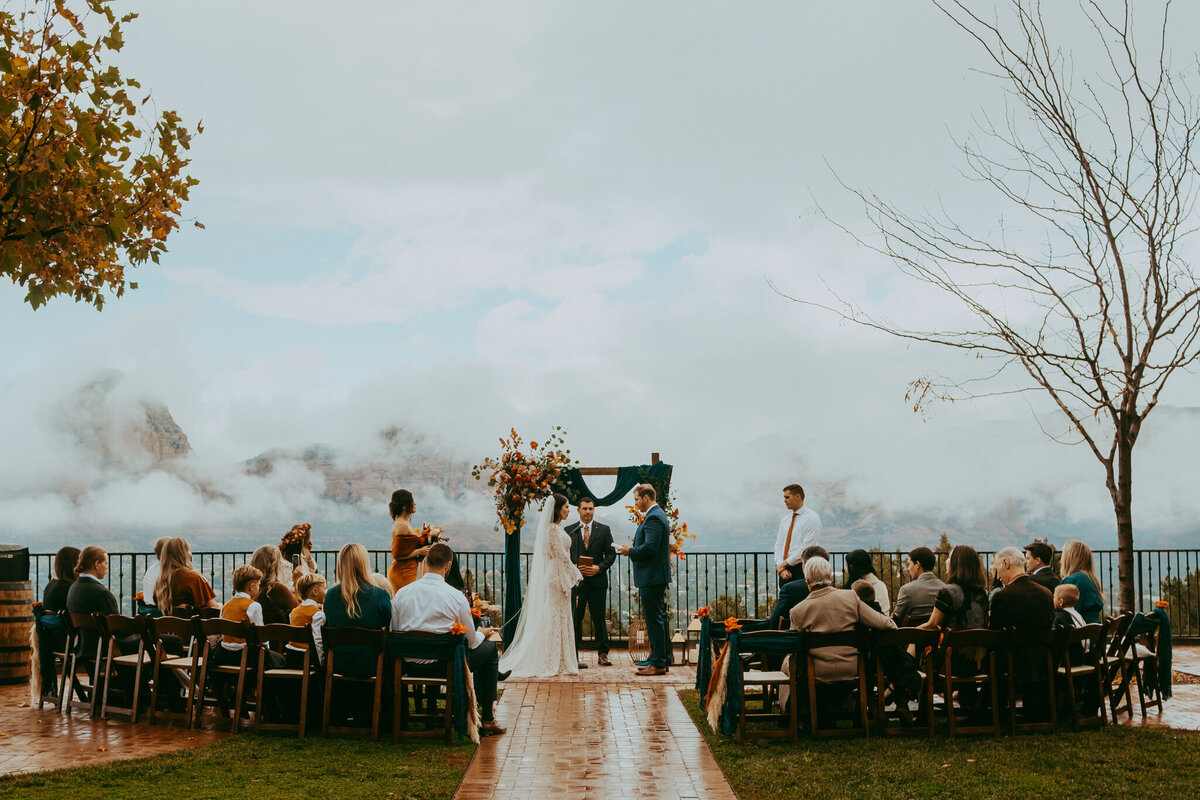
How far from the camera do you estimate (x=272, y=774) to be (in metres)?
6.44

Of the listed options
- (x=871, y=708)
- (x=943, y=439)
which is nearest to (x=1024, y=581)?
(x=871, y=708)

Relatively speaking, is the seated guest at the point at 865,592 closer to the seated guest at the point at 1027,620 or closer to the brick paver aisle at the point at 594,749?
the seated guest at the point at 1027,620

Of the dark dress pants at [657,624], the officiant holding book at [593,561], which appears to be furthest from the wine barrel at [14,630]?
the dark dress pants at [657,624]

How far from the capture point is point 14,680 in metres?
10.7

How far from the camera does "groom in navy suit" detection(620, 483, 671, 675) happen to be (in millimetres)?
11461

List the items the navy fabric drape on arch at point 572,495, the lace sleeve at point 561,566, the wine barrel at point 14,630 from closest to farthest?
the wine barrel at point 14,630 < the lace sleeve at point 561,566 < the navy fabric drape on arch at point 572,495

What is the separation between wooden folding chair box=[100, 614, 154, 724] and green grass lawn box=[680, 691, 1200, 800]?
4.65 meters

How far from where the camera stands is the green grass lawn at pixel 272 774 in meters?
5.98

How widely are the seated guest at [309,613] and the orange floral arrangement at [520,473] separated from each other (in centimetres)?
396

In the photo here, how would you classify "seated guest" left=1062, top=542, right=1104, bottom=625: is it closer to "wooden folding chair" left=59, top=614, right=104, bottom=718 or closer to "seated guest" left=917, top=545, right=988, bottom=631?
"seated guest" left=917, top=545, right=988, bottom=631

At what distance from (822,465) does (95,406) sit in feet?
136

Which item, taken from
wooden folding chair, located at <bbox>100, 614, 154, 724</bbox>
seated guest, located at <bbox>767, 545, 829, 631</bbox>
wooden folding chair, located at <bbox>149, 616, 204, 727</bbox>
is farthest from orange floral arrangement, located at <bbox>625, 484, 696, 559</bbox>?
wooden folding chair, located at <bbox>100, 614, 154, 724</bbox>

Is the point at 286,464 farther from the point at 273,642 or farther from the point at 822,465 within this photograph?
the point at 273,642

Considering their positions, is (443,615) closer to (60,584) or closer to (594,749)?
(594,749)
